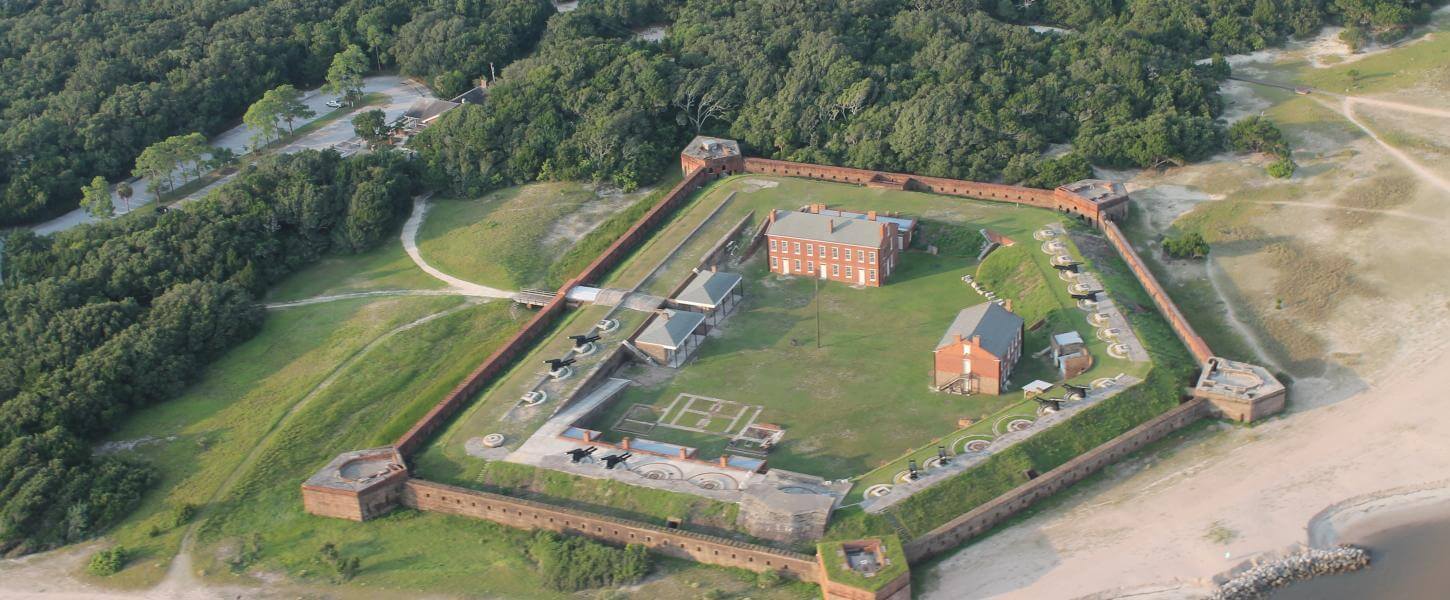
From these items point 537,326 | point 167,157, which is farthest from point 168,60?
point 537,326

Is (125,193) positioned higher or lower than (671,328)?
higher

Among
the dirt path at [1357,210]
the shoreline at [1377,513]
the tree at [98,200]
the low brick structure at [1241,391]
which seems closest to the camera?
the shoreline at [1377,513]

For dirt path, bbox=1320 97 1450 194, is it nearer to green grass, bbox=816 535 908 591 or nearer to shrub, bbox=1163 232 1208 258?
shrub, bbox=1163 232 1208 258

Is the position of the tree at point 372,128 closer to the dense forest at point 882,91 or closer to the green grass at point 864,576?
the dense forest at point 882,91

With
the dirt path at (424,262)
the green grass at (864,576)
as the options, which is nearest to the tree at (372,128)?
the dirt path at (424,262)

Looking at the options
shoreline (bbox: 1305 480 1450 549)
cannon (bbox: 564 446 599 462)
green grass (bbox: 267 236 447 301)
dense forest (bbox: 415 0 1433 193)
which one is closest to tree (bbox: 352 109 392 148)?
dense forest (bbox: 415 0 1433 193)

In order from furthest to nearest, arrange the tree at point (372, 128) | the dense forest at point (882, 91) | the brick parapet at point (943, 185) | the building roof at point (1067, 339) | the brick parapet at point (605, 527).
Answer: the tree at point (372, 128), the dense forest at point (882, 91), the brick parapet at point (943, 185), the building roof at point (1067, 339), the brick parapet at point (605, 527)

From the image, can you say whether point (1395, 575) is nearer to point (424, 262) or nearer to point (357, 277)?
point (424, 262)
